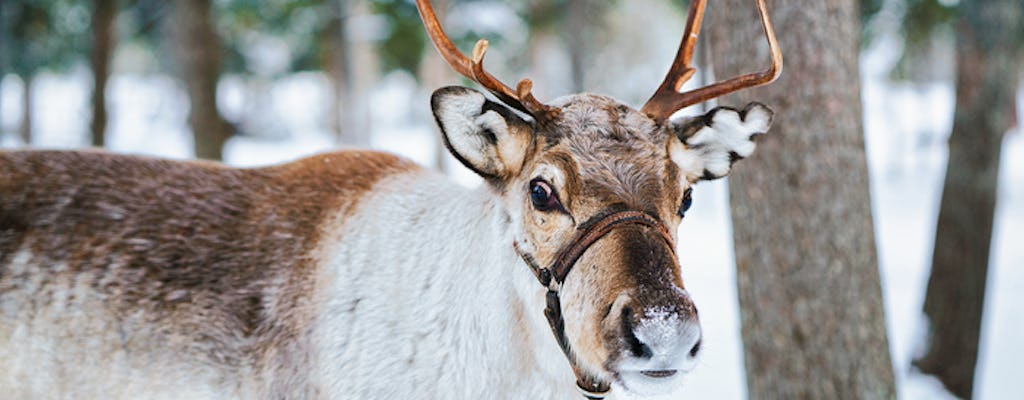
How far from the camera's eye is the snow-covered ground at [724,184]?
298 inches

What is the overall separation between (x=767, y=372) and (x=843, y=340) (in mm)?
398

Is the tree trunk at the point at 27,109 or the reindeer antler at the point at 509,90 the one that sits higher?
the reindeer antler at the point at 509,90

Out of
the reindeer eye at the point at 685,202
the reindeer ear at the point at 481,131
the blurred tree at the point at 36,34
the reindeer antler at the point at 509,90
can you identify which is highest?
the blurred tree at the point at 36,34

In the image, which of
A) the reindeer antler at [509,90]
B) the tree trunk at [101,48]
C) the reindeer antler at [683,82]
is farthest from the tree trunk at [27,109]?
the reindeer antler at [683,82]

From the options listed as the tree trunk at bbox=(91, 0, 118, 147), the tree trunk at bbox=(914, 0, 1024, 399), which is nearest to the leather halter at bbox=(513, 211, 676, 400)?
the tree trunk at bbox=(914, 0, 1024, 399)

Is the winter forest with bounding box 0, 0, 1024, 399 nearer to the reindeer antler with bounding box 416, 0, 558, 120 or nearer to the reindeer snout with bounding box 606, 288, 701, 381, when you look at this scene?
the reindeer snout with bounding box 606, 288, 701, 381

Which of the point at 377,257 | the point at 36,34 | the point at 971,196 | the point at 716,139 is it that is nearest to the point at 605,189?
the point at 716,139

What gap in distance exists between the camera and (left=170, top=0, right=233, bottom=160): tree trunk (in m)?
8.96

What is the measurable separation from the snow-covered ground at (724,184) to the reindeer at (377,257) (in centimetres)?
83

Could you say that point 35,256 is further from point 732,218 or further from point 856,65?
point 856,65

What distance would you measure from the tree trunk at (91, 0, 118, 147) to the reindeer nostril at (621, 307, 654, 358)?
1080cm

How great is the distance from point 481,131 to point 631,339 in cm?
85

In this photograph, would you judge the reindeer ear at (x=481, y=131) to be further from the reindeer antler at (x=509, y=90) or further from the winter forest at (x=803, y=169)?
the winter forest at (x=803, y=169)

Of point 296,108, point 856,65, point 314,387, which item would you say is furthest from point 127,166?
point 296,108
